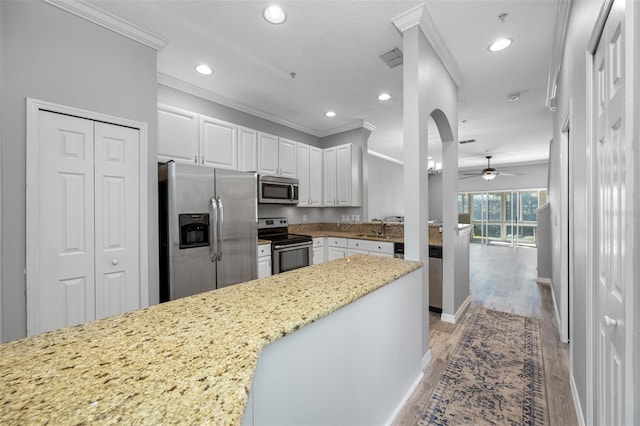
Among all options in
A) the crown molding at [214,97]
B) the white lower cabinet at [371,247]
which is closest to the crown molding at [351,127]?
the crown molding at [214,97]

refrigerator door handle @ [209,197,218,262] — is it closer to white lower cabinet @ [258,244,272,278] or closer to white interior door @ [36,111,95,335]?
white lower cabinet @ [258,244,272,278]

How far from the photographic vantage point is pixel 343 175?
459 centimetres

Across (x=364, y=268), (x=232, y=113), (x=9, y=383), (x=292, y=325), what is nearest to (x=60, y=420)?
(x=9, y=383)

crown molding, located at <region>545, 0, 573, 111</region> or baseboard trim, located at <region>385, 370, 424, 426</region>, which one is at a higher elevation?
crown molding, located at <region>545, 0, 573, 111</region>

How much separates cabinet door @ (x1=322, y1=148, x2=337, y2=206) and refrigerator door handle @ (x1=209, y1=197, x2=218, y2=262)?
2.43 metres

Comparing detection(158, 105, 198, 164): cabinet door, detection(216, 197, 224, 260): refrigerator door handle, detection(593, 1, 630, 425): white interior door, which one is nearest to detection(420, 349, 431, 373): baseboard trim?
detection(593, 1, 630, 425): white interior door

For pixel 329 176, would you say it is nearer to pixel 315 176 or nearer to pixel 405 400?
pixel 315 176

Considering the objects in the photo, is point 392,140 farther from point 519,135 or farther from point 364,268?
point 364,268

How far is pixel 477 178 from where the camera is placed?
369 inches

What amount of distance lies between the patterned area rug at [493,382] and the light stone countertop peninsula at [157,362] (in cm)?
127

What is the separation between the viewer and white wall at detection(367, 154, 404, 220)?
281 inches

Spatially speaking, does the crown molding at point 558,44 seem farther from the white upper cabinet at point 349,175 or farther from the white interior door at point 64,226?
the white interior door at point 64,226

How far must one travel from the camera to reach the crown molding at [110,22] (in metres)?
1.88

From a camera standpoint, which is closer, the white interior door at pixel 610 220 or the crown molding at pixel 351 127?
the white interior door at pixel 610 220
